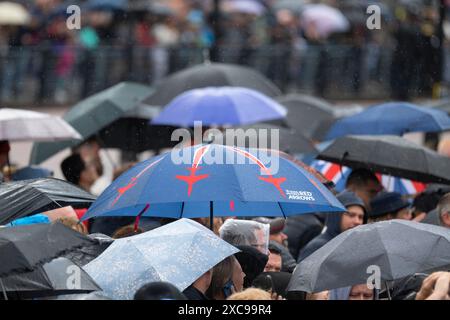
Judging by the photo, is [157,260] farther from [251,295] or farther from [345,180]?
[345,180]

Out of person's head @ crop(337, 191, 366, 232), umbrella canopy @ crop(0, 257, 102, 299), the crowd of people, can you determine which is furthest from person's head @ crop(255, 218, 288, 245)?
umbrella canopy @ crop(0, 257, 102, 299)

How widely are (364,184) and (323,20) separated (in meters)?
15.1

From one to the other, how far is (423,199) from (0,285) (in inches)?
212

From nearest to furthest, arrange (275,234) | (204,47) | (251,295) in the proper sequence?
(251,295)
(275,234)
(204,47)

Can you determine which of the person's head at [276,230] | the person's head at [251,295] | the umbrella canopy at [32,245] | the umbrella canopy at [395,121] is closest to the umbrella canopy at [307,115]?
the umbrella canopy at [395,121]

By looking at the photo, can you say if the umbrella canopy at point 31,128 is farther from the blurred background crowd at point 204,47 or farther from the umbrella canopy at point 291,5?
the umbrella canopy at point 291,5

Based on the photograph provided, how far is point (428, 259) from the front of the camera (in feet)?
26.1

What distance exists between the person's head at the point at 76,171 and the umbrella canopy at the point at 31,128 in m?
0.32

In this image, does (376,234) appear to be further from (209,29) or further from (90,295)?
(209,29)

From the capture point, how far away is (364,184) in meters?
11.7

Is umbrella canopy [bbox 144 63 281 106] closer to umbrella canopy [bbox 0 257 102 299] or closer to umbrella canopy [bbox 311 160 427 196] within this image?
umbrella canopy [bbox 311 160 427 196]

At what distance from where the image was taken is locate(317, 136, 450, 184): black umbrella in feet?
38.0

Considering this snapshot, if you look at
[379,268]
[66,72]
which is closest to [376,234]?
[379,268]

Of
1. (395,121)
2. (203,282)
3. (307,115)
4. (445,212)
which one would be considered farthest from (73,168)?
(307,115)
